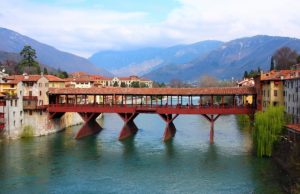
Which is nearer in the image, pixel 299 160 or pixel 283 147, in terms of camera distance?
pixel 299 160

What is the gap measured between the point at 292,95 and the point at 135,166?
2618 cm

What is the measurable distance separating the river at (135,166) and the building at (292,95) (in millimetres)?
8135

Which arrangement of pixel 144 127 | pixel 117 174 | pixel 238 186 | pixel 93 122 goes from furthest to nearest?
1. pixel 144 127
2. pixel 93 122
3. pixel 117 174
4. pixel 238 186

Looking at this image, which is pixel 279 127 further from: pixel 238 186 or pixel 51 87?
pixel 51 87

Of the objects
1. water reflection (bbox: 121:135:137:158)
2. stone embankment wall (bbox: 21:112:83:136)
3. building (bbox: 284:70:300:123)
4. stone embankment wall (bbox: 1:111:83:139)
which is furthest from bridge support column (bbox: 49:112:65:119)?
building (bbox: 284:70:300:123)

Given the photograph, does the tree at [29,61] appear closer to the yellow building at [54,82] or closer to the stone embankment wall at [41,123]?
the yellow building at [54,82]

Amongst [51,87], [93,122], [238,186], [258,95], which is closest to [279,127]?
[238,186]

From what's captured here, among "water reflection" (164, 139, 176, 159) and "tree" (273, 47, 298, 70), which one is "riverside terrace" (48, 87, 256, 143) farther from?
"tree" (273, 47, 298, 70)

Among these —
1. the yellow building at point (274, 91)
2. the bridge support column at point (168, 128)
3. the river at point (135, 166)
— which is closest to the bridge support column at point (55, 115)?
the river at point (135, 166)

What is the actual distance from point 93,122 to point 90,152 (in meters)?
21.1

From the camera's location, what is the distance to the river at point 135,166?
45.5m

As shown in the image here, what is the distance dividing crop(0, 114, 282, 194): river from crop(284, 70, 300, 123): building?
8.13 m

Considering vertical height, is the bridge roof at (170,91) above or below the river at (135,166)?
above

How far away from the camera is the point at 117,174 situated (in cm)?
5106
